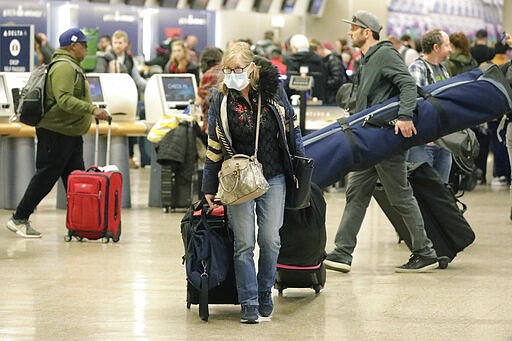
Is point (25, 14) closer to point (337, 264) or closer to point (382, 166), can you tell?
point (337, 264)

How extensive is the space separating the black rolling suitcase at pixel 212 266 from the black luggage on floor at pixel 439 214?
243cm

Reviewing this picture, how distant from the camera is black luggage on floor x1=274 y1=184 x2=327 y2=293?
7.15 meters

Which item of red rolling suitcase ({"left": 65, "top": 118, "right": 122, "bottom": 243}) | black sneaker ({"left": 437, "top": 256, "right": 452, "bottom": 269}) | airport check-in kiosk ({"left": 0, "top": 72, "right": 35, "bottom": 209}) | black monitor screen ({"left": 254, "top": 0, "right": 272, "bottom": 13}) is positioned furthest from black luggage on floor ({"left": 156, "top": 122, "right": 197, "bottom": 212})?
black monitor screen ({"left": 254, "top": 0, "right": 272, "bottom": 13})

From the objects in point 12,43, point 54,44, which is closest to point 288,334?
point 12,43

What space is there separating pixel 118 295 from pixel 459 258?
9.92ft

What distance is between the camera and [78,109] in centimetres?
976

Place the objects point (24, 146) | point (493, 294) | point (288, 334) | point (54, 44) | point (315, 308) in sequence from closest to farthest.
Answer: point (288, 334) < point (315, 308) < point (493, 294) < point (24, 146) < point (54, 44)

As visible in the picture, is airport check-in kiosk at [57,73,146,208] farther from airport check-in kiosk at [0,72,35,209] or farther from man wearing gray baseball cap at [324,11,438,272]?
man wearing gray baseball cap at [324,11,438,272]

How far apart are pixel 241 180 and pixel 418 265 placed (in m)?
2.56

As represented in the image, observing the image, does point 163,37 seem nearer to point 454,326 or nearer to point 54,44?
point 54,44

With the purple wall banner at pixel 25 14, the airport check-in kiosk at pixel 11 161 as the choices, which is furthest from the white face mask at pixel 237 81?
the purple wall banner at pixel 25 14

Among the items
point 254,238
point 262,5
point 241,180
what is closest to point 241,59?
point 241,180

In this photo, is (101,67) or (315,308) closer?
(315,308)

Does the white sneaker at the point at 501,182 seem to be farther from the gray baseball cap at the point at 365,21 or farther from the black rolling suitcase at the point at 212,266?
the black rolling suitcase at the point at 212,266
